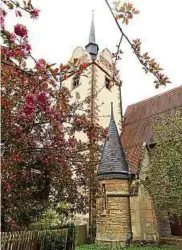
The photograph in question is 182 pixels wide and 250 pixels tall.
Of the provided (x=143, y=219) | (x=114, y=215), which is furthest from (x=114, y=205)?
(x=143, y=219)

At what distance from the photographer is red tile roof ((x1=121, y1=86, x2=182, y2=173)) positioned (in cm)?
1587

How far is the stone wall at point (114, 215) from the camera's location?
13.1m

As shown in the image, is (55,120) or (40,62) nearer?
(40,62)

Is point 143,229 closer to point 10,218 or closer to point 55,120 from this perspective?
point 10,218

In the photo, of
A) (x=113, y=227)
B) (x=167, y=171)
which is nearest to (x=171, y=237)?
(x=113, y=227)

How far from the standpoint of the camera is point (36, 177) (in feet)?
27.3

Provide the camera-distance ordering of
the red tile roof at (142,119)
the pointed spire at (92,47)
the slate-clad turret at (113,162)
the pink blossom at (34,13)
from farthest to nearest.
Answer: the pointed spire at (92,47)
the red tile roof at (142,119)
the slate-clad turret at (113,162)
the pink blossom at (34,13)

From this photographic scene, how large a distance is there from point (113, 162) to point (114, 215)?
2.75 m

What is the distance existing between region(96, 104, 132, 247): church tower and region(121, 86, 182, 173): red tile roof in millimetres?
904

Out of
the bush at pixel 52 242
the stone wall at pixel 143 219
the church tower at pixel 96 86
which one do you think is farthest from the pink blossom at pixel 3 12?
the church tower at pixel 96 86

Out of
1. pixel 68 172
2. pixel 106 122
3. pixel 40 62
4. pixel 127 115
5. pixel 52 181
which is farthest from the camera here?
pixel 127 115

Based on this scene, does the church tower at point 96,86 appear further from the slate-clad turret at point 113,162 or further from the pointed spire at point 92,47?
the slate-clad turret at point 113,162

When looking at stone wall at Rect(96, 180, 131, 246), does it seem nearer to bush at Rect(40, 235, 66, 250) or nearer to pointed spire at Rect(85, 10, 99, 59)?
bush at Rect(40, 235, 66, 250)

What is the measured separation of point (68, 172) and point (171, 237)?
8.51m
